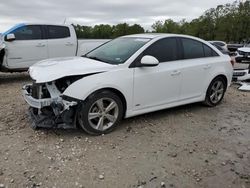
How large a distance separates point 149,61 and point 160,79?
1.68 feet

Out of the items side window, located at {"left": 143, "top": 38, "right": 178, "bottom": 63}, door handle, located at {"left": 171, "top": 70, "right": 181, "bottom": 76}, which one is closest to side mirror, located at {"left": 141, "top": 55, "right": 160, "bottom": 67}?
side window, located at {"left": 143, "top": 38, "right": 178, "bottom": 63}

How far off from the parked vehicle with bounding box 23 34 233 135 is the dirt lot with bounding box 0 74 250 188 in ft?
1.02

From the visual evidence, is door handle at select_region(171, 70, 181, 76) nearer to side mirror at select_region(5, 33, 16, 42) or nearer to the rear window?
the rear window

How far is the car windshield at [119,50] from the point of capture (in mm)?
5047

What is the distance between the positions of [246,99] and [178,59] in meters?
2.82

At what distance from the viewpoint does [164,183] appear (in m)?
3.42

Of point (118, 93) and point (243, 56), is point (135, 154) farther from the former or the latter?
point (243, 56)

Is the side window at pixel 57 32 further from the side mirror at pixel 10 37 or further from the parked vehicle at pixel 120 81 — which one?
the parked vehicle at pixel 120 81

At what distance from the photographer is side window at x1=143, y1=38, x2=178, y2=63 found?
5316 millimetres

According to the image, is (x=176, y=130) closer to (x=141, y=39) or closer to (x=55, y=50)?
(x=141, y=39)

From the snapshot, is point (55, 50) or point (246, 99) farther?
point (55, 50)

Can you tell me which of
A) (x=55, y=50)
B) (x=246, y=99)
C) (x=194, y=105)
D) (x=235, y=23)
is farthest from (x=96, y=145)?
(x=235, y=23)

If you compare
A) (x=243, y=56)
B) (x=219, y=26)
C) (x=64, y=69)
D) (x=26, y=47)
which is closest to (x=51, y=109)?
(x=64, y=69)

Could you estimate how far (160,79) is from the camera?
207 inches
